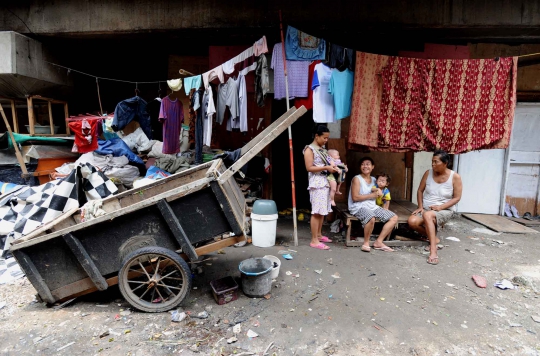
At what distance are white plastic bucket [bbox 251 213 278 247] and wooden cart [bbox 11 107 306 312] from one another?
171 centimetres

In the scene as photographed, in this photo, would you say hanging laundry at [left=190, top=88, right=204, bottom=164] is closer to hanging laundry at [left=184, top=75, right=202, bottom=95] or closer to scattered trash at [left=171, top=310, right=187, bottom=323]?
hanging laundry at [left=184, top=75, right=202, bottom=95]

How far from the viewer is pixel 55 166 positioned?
19.3ft

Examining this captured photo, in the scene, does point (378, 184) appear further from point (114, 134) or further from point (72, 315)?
point (114, 134)

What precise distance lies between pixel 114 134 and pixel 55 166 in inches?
49.6

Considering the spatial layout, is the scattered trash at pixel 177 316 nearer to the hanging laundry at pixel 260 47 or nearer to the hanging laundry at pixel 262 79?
the hanging laundry at pixel 262 79

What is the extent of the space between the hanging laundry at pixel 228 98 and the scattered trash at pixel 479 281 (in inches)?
166

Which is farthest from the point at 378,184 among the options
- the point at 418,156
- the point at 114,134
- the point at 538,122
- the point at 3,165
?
the point at 3,165

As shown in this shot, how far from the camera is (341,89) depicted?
4.76 metres

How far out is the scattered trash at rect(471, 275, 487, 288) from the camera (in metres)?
3.61

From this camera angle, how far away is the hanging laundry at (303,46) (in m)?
4.81

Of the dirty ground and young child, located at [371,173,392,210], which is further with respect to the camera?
young child, located at [371,173,392,210]

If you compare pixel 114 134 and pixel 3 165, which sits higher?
pixel 114 134

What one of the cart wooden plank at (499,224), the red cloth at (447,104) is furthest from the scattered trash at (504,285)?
the cart wooden plank at (499,224)

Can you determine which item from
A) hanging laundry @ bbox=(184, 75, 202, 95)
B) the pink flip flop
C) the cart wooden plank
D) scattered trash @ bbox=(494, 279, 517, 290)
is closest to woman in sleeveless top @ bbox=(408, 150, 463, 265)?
scattered trash @ bbox=(494, 279, 517, 290)
